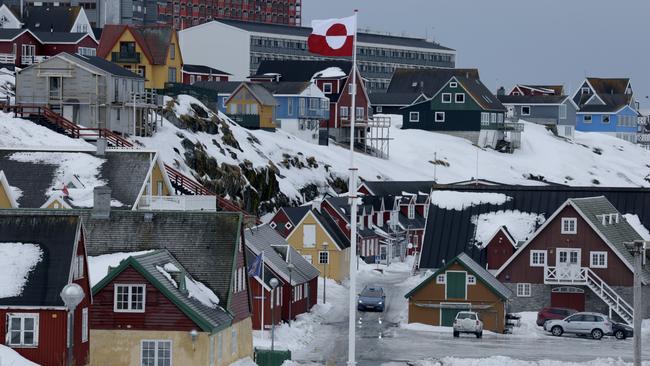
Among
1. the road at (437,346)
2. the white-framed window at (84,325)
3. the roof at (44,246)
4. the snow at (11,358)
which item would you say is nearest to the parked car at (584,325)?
the road at (437,346)

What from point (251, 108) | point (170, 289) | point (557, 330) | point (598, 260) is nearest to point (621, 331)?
point (557, 330)

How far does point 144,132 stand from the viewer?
100 m

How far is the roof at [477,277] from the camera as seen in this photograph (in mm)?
73688

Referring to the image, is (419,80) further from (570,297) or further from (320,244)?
(570,297)

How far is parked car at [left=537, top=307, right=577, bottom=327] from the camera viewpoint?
72.6m

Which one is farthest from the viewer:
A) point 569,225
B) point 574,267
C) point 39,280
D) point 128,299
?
point 569,225

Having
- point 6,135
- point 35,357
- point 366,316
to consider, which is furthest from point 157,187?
point 35,357

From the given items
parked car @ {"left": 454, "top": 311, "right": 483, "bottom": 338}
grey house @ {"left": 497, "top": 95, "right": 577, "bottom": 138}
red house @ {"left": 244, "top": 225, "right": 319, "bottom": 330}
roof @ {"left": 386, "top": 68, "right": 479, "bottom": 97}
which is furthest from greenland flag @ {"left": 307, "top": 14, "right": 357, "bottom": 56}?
grey house @ {"left": 497, "top": 95, "right": 577, "bottom": 138}

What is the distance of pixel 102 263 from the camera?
5206 cm

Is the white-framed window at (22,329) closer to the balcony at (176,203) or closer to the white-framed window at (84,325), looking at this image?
the white-framed window at (84,325)

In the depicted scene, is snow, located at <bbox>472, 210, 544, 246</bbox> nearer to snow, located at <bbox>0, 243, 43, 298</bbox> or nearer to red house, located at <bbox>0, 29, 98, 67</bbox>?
snow, located at <bbox>0, 243, 43, 298</bbox>

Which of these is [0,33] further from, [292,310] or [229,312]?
[229,312]

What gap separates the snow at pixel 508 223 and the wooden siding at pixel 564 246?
12.0 ft

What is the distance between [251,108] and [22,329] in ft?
297
